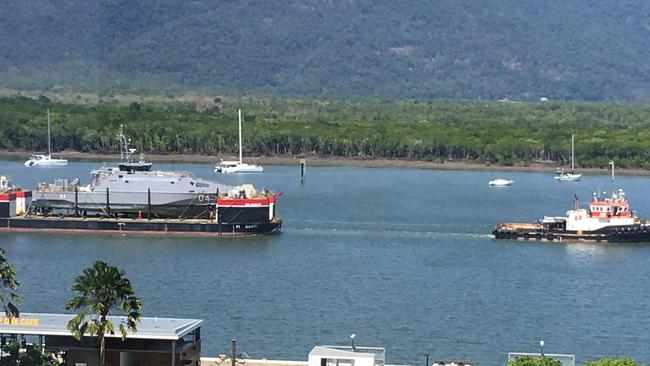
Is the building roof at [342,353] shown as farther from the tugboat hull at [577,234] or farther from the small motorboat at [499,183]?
the small motorboat at [499,183]

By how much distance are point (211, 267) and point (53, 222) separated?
13133 mm

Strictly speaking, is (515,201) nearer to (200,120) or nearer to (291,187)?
(291,187)

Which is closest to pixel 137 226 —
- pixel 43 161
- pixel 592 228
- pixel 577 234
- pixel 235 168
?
pixel 577 234

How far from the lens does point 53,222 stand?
214 feet

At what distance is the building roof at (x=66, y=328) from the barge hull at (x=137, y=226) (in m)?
31.9

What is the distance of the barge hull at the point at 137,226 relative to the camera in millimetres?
64500

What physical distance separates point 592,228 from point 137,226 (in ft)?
61.3

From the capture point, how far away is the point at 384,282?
168ft

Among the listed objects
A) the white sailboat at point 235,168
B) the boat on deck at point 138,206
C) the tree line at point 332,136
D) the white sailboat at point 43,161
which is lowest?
the boat on deck at point 138,206

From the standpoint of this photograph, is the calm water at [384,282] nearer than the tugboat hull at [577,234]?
Yes

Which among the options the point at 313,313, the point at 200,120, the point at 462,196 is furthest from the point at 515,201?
the point at 200,120

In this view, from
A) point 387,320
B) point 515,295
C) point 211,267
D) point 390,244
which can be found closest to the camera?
point 387,320

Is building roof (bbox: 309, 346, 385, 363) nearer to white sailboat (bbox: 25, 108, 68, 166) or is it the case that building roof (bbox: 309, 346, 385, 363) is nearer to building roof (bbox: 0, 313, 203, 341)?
building roof (bbox: 0, 313, 203, 341)

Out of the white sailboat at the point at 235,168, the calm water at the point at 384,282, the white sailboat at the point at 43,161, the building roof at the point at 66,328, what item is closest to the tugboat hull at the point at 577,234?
the calm water at the point at 384,282
